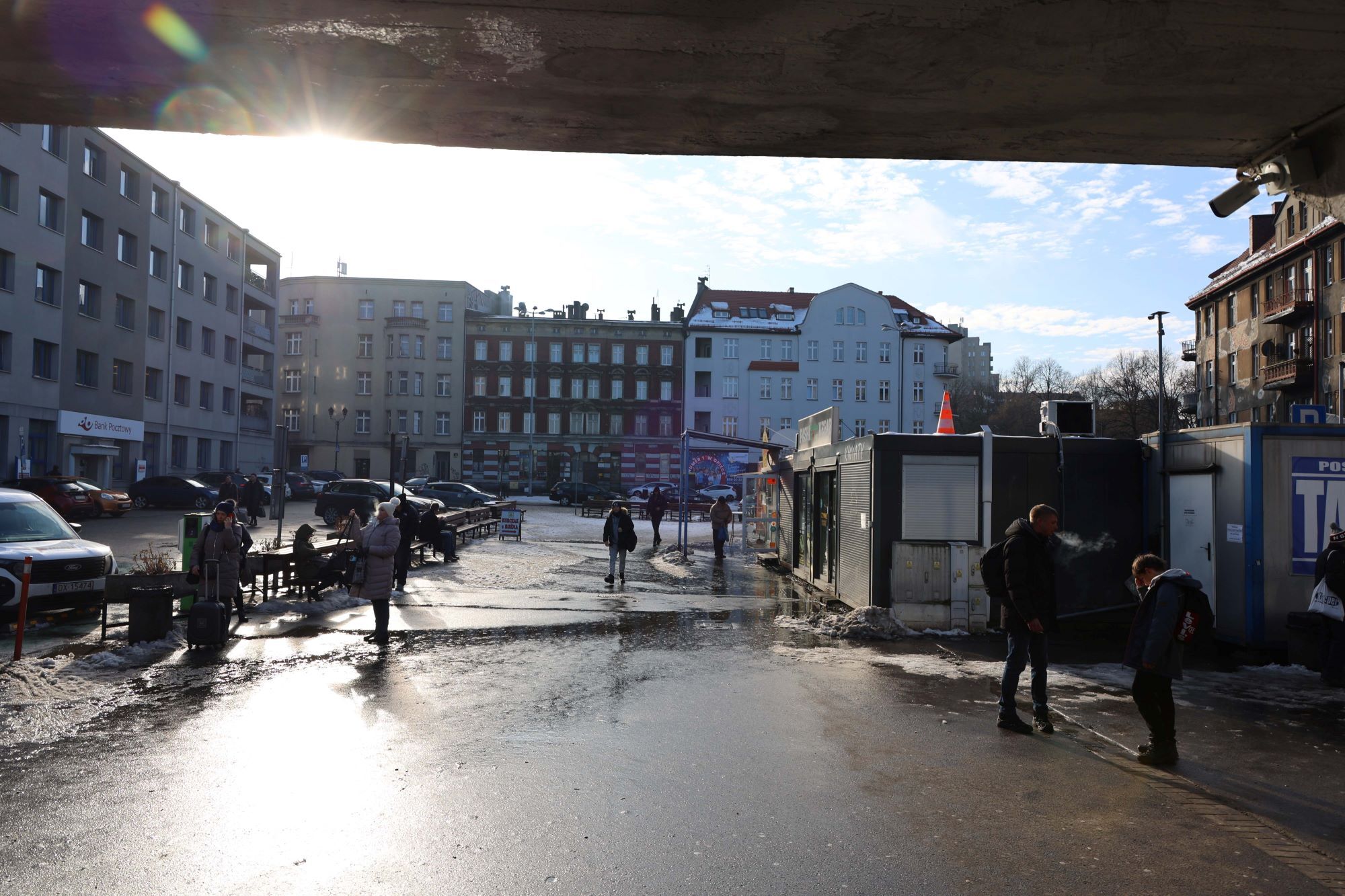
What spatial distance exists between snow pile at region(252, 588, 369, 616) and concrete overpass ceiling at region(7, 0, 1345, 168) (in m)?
7.26

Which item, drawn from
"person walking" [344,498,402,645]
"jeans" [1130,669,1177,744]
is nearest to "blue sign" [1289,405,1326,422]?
"jeans" [1130,669,1177,744]

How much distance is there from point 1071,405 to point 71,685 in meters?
13.3

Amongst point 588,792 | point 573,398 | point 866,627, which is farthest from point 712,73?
point 573,398

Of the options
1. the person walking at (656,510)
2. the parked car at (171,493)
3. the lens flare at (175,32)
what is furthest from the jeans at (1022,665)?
the parked car at (171,493)

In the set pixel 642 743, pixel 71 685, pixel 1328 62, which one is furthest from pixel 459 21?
pixel 71 685

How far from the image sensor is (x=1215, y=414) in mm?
52844

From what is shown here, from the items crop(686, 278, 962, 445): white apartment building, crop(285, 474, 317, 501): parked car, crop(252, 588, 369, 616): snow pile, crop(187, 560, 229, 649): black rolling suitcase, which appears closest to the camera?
crop(187, 560, 229, 649): black rolling suitcase

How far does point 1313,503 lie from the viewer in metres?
11.2

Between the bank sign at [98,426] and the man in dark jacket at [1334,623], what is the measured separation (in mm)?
40364

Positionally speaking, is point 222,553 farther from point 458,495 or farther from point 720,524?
point 458,495

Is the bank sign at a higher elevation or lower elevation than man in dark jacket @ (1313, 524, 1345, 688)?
higher

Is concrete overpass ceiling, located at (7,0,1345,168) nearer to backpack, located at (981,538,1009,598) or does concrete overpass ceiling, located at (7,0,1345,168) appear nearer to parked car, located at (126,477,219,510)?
backpack, located at (981,538,1009,598)

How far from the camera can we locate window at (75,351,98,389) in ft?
126

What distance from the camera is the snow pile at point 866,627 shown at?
1245 centimetres
